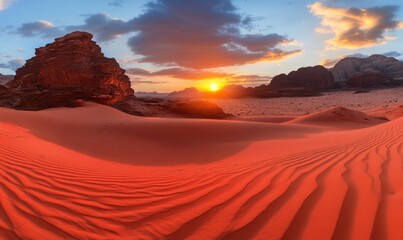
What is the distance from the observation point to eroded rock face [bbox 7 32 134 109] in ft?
64.5

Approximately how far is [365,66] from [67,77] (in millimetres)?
94048

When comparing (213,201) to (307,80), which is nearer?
(213,201)

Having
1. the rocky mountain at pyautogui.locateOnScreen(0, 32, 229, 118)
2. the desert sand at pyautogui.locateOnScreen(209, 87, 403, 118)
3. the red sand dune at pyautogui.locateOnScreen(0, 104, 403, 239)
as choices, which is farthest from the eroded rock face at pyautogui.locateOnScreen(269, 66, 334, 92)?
the red sand dune at pyautogui.locateOnScreen(0, 104, 403, 239)

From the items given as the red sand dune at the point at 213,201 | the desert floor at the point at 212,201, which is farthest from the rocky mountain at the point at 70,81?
the red sand dune at the point at 213,201

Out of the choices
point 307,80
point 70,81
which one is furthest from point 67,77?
point 307,80

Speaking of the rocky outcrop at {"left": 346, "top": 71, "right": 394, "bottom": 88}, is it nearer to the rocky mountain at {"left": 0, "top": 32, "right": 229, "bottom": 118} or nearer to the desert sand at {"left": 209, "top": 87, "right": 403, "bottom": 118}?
the desert sand at {"left": 209, "top": 87, "right": 403, "bottom": 118}

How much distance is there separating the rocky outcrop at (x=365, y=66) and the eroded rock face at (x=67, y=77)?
82394 millimetres

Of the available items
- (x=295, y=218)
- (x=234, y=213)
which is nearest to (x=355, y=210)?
(x=295, y=218)

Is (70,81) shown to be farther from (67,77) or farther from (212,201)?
(212,201)

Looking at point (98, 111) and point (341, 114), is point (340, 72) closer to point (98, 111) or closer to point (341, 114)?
point (341, 114)

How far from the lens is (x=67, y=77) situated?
20625 millimetres

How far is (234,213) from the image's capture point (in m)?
2.79

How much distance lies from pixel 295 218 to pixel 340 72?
4056 inches

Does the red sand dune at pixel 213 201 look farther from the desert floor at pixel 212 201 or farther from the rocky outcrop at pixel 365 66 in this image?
the rocky outcrop at pixel 365 66
